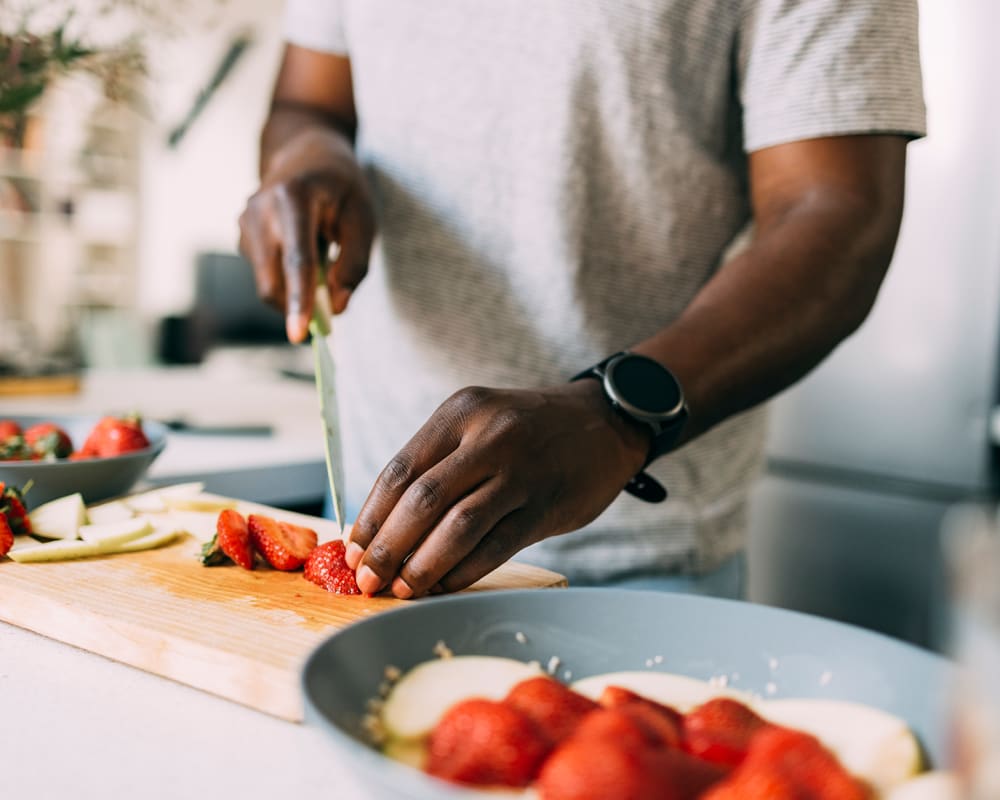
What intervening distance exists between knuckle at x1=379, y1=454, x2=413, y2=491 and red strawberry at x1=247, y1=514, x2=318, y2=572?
0.64 ft

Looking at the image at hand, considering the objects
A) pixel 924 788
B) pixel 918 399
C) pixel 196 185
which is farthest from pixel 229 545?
pixel 196 185

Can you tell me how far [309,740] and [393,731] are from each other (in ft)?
0.54

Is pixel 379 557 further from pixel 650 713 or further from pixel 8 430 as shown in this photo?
pixel 8 430

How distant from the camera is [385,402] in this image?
1364 millimetres

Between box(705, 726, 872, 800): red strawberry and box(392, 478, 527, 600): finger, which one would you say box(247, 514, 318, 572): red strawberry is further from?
box(705, 726, 872, 800): red strawberry

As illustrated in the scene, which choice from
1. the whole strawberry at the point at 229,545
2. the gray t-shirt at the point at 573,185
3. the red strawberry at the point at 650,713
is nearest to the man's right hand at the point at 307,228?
the gray t-shirt at the point at 573,185

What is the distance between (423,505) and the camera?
0.77 metres

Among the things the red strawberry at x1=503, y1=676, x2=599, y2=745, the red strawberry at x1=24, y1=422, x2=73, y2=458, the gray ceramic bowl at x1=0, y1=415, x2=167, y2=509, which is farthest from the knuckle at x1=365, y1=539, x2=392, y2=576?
the red strawberry at x1=24, y1=422, x2=73, y2=458

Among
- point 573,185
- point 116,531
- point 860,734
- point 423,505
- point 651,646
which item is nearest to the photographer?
point 860,734

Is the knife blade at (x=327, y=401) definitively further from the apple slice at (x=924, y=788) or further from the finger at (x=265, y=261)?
the apple slice at (x=924, y=788)

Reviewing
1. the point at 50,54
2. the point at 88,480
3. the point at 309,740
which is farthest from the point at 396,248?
the point at 309,740

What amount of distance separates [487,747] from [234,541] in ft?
1.78

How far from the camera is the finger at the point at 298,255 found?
1.04m

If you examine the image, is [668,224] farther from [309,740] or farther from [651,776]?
[651,776]
